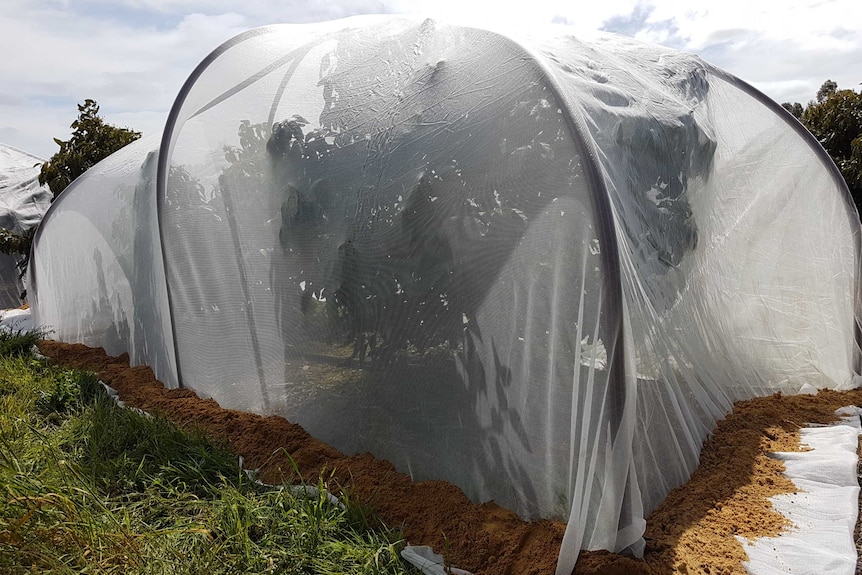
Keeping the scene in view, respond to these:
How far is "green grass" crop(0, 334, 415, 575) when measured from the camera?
2553 mm

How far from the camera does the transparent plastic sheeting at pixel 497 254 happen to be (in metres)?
2.82

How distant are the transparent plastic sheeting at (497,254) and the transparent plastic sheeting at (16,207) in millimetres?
8732

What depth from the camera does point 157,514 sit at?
3.06m

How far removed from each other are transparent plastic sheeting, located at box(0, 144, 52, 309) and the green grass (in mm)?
9340

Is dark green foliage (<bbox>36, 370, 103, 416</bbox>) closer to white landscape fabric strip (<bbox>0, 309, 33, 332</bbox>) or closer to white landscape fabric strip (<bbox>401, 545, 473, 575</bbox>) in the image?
white landscape fabric strip (<bbox>401, 545, 473, 575</bbox>)

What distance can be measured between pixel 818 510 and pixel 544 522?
5.07 feet

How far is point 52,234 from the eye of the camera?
6941 mm

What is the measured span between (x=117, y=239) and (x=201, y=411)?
7.65ft

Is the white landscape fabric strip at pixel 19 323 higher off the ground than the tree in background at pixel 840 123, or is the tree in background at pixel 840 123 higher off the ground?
the tree in background at pixel 840 123

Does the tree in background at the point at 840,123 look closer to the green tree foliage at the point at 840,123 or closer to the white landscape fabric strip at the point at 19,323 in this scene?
the green tree foliage at the point at 840,123

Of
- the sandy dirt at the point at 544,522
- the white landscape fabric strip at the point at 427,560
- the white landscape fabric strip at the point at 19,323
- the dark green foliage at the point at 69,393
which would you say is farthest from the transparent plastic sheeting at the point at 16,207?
the white landscape fabric strip at the point at 427,560

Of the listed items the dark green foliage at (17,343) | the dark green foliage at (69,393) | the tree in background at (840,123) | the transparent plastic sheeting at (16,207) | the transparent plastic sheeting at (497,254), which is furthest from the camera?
the transparent plastic sheeting at (16,207)

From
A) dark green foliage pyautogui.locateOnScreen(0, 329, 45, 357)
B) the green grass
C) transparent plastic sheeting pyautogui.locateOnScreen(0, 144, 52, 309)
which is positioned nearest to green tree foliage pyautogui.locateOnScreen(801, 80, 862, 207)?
the green grass

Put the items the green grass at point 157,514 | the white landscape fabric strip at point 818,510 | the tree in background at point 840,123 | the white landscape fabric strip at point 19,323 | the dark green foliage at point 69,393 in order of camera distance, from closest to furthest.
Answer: the green grass at point 157,514, the white landscape fabric strip at point 818,510, the dark green foliage at point 69,393, the white landscape fabric strip at point 19,323, the tree in background at point 840,123
